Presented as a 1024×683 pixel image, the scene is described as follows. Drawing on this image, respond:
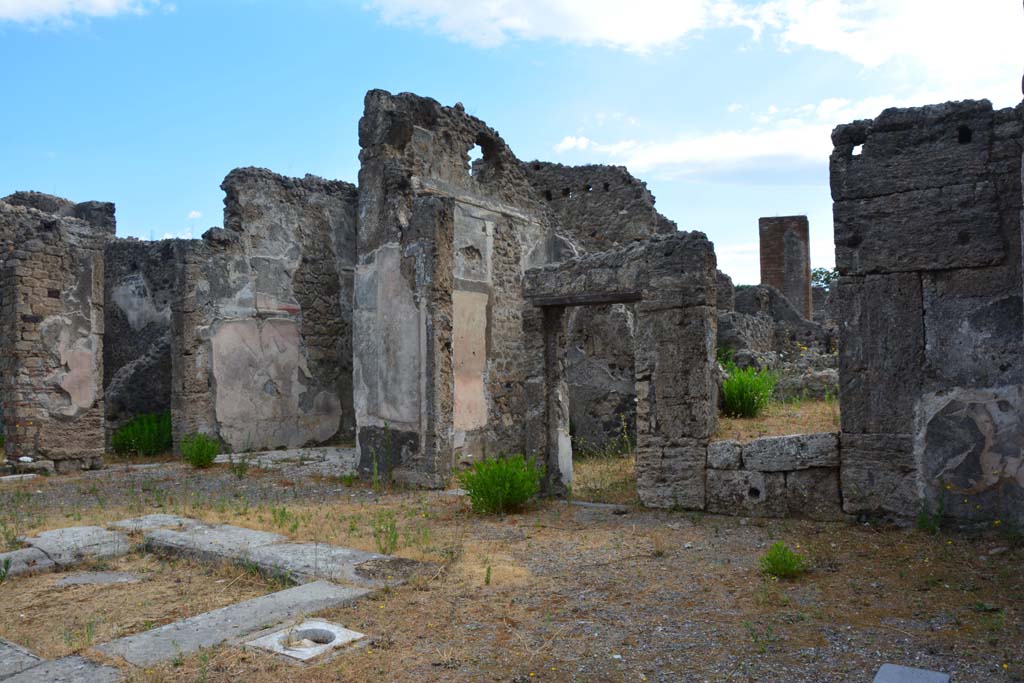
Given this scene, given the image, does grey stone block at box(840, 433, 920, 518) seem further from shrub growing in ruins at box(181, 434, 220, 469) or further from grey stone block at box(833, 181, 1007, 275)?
shrub growing in ruins at box(181, 434, 220, 469)

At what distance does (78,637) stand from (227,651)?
903 mm

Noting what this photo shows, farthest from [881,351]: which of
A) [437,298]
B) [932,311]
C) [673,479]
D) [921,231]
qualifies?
[437,298]

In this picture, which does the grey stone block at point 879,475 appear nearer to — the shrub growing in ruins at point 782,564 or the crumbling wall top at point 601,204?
the shrub growing in ruins at point 782,564

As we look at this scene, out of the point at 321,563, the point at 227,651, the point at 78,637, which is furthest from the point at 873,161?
the point at 78,637

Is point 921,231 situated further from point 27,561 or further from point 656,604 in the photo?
point 27,561

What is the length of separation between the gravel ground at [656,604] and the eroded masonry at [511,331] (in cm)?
56

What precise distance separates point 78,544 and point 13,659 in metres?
2.36

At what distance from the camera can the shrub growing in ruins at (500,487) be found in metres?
6.75

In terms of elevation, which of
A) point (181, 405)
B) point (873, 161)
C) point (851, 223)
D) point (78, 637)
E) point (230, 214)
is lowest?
point (78, 637)

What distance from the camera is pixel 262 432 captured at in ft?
38.3

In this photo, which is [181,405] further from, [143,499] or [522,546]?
[522,546]

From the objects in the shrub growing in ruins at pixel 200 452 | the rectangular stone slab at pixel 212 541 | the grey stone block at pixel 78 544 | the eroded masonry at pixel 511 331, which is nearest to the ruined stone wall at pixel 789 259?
the eroded masonry at pixel 511 331

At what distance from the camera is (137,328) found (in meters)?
12.9

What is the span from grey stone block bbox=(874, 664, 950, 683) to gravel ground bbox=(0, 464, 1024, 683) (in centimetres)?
8
